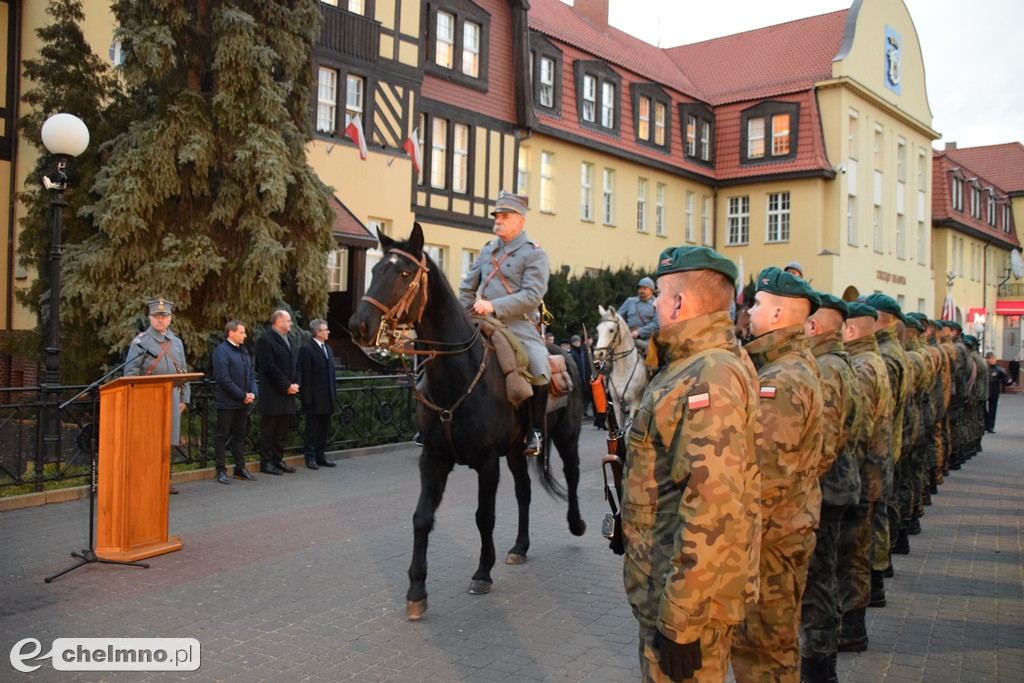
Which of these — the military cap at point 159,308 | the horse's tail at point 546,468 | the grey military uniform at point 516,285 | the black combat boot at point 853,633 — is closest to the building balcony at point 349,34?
the military cap at point 159,308

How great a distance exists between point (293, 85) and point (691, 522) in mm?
15895

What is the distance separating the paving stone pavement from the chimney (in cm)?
3205

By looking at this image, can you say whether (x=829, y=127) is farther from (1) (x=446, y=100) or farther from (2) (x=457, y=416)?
(2) (x=457, y=416)

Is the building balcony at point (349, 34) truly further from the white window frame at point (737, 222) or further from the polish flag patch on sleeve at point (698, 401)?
the white window frame at point (737, 222)

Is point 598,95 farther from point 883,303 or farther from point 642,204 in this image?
point 883,303

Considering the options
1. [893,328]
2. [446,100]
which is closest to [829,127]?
[446,100]

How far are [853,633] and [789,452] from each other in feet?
8.58

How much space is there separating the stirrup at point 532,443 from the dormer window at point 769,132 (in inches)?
1399

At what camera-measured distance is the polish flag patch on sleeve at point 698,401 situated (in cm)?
307

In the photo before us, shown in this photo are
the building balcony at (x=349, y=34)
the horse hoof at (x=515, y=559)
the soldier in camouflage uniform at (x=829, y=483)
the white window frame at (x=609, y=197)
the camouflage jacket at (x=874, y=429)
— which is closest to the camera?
the soldier in camouflage uniform at (x=829, y=483)

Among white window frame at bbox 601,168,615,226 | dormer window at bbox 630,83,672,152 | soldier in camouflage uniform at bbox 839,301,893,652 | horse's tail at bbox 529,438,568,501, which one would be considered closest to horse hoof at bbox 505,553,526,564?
horse's tail at bbox 529,438,568,501

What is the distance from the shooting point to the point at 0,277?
21.2 m

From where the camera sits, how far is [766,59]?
43.6m

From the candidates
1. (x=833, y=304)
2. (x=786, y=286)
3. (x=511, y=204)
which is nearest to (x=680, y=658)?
(x=786, y=286)
